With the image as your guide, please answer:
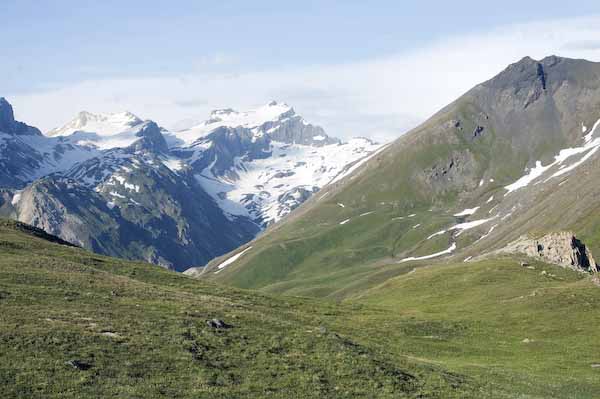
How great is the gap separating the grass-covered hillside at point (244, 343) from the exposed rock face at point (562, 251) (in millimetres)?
36965

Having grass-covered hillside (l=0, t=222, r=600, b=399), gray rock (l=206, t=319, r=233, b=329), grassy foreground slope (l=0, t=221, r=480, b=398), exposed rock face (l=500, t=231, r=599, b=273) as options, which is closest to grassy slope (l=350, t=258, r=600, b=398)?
grass-covered hillside (l=0, t=222, r=600, b=399)

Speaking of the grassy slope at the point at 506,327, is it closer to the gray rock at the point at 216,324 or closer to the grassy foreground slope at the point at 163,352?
the grassy foreground slope at the point at 163,352

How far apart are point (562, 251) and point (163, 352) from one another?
325 ft

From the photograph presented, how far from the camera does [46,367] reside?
37656 millimetres

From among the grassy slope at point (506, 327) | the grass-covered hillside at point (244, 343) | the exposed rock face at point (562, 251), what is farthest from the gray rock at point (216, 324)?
the exposed rock face at point (562, 251)

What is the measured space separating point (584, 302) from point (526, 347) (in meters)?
21.7

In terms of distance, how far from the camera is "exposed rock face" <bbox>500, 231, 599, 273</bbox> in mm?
123750

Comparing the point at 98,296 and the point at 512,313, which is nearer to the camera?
the point at 98,296

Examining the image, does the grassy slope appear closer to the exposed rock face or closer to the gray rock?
the exposed rock face

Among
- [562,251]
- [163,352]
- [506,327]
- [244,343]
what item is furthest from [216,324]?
[562,251]

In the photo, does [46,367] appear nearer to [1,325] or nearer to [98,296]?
[1,325]

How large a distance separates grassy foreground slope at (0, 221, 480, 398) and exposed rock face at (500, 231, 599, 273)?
79.6 meters

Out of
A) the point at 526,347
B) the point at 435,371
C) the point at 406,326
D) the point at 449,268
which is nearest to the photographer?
the point at 435,371

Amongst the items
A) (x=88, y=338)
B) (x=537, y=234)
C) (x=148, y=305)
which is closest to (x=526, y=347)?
(x=148, y=305)
